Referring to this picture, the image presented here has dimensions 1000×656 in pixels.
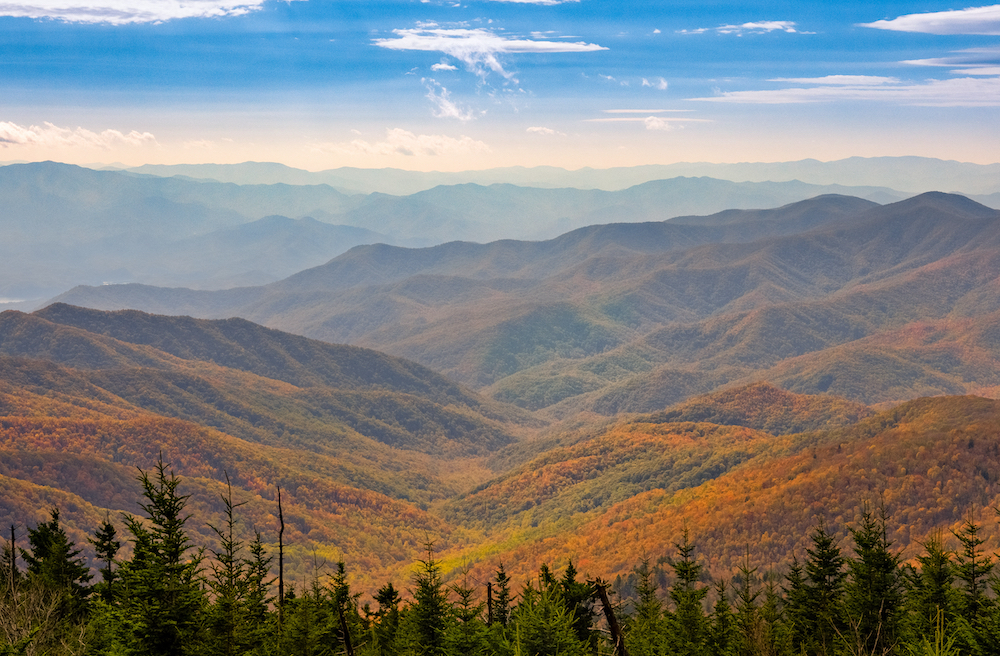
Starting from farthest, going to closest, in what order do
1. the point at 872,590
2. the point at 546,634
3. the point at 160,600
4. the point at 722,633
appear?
the point at 872,590 < the point at 722,633 < the point at 546,634 < the point at 160,600

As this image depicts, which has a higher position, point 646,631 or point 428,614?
point 428,614

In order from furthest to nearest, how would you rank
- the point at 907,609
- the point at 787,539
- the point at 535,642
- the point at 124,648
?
the point at 787,539 → the point at 907,609 → the point at 535,642 → the point at 124,648

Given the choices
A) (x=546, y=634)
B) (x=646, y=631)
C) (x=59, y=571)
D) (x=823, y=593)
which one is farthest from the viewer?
(x=59, y=571)

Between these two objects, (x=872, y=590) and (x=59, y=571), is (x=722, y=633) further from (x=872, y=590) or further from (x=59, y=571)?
(x=59, y=571)

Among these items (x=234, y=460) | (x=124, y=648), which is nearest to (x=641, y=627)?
(x=124, y=648)

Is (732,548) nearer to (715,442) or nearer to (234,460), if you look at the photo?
(715,442)

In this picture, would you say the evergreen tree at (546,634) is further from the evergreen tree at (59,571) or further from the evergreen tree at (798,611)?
the evergreen tree at (59,571)

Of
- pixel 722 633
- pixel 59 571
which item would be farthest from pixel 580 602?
pixel 59 571

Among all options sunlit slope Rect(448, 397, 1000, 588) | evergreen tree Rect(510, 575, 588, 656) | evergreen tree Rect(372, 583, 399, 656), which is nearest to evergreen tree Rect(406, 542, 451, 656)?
evergreen tree Rect(372, 583, 399, 656)

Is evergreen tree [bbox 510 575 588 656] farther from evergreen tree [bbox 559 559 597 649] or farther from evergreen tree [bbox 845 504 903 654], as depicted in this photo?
evergreen tree [bbox 845 504 903 654]
